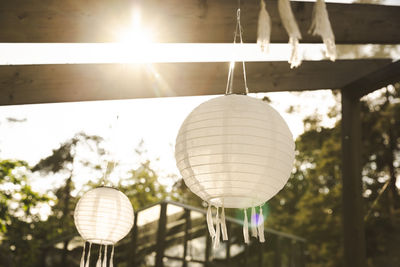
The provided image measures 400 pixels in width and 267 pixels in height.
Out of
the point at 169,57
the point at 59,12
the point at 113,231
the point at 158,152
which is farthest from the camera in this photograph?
the point at 158,152

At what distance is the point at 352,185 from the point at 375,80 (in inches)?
35.0

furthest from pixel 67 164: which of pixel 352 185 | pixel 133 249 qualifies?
pixel 352 185

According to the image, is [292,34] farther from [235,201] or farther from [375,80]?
[375,80]

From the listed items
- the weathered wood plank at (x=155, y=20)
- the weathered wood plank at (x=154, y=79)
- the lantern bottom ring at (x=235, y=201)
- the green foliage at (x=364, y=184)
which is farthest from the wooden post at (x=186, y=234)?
the lantern bottom ring at (x=235, y=201)

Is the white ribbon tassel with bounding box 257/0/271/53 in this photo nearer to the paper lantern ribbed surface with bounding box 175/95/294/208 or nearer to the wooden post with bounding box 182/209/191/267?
the paper lantern ribbed surface with bounding box 175/95/294/208

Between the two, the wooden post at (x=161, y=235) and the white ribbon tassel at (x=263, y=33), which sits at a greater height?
the white ribbon tassel at (x=263, y=33)

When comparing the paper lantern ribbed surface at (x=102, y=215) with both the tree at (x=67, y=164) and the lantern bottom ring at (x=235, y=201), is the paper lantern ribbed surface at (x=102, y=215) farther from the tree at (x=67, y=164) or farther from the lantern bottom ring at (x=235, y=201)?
the tree at (x=67, y=164)

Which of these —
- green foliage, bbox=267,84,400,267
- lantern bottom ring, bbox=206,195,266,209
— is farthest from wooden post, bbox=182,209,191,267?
lantern bottom ring, bbox=206,195,266,209

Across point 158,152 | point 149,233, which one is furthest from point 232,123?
point 158,152

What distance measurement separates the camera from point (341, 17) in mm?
2967

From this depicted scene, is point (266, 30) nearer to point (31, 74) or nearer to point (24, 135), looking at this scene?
→ point (31, 74)

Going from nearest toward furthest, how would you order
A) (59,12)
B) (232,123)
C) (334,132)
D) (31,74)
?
(232,123)
(59,12)
(31,74)
(334,132)

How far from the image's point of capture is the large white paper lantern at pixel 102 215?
2.81 meters

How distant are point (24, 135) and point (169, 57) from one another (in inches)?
225
